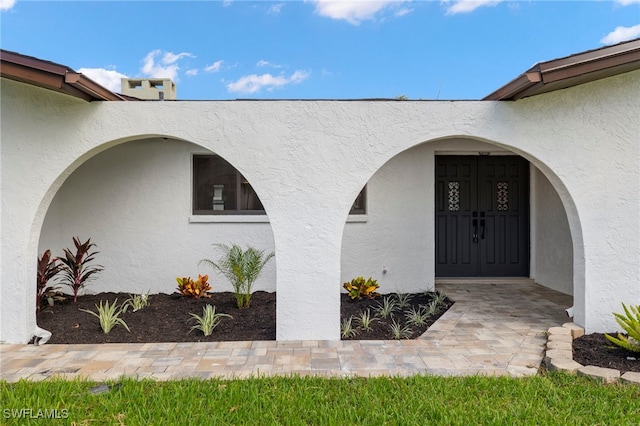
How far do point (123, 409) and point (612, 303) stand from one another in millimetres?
6213

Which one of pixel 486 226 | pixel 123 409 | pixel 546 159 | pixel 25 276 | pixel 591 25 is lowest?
pixel 123 409

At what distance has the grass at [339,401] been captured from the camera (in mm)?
3375

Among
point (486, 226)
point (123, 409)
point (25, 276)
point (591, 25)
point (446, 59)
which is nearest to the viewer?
point (123, 409)

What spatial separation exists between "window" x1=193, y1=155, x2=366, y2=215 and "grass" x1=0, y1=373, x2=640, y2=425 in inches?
180

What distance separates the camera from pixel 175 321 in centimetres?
624

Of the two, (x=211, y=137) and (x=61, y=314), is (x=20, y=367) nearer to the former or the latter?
(x=61, y=314)

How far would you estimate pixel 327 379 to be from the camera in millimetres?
4113

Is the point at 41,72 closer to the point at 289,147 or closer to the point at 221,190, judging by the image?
the point at 289,147

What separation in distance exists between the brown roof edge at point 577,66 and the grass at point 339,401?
346cm

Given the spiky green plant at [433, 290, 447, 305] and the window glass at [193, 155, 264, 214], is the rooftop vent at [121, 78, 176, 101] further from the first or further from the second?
the spiky green plant at [433, 290, 447, 305]

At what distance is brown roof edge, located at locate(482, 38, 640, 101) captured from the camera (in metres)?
4.87

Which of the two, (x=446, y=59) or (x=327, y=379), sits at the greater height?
(x=446, y=59)

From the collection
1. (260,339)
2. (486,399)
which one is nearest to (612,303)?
(486,399)

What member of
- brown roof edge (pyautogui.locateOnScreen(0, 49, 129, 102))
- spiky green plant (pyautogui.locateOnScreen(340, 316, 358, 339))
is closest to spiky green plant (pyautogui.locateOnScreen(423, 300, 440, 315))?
spiky green plant (pyautogui.locateOnScreen(340, 316, 358, 339))
